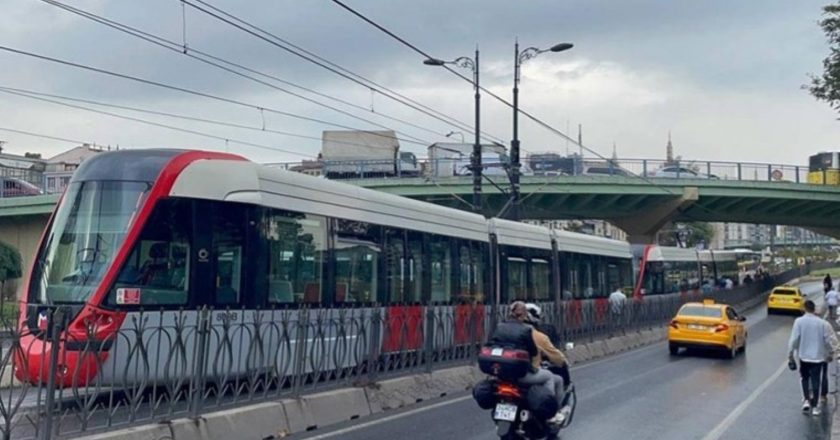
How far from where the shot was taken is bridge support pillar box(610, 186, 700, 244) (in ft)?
157

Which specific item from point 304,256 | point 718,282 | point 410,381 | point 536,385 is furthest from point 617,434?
point 718,282

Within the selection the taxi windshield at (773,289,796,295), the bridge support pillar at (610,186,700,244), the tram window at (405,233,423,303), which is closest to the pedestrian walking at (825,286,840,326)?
the bridge support pillar at (610,186,700,244)

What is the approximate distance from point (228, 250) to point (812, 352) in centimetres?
860

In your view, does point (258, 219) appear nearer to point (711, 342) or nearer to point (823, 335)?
point (823, 335)

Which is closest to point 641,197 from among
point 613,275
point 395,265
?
point 613,275

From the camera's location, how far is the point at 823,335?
14.2 m

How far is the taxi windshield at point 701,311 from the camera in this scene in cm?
2545

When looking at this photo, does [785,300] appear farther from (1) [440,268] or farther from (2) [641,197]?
(1) [440,268]

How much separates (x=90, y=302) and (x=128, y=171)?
6.57 feet

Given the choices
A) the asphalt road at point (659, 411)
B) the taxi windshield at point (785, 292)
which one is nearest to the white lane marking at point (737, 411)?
the asphalt road at point (659, 411)

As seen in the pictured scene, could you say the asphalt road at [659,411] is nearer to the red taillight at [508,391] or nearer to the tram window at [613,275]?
the red taillight at [508,391]

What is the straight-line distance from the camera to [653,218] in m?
53.2

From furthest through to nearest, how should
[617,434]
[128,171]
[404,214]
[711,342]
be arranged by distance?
[711,342] → [404,214] → [128,171] → [617,434]

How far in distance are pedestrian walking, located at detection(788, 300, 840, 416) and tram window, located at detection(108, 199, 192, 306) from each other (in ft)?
29.0
